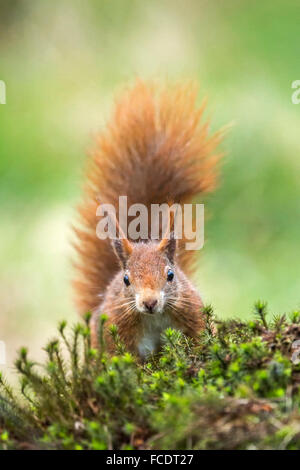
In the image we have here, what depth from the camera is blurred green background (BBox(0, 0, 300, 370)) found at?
168 inches

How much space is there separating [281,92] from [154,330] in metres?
3.10

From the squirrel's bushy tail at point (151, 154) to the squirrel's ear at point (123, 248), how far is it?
40 cm

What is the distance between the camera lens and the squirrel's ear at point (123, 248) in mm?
2391

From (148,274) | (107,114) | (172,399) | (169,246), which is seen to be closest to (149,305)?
(148,274)

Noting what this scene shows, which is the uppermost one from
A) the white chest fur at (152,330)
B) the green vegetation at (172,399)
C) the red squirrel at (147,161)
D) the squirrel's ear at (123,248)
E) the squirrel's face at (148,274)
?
the red squirrel at (147,161)

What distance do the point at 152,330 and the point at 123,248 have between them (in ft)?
0.97

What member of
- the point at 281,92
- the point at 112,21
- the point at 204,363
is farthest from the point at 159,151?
the point at 112,21

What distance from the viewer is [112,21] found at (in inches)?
229

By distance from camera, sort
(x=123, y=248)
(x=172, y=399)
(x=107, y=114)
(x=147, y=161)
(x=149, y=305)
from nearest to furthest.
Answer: (x=172, y=399) → (x=149, y=305) → (x=123, y=248) → (x=147, y=161) → (x=107, y=114)

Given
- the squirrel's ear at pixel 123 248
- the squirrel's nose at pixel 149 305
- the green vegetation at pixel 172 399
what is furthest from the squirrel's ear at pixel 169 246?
the green vegetation at pixel 172 399

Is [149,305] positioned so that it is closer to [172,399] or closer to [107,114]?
[172,399]

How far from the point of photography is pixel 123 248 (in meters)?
2.40

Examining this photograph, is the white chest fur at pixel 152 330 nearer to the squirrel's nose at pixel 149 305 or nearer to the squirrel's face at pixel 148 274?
the squirrel's face at pixel 148 274
